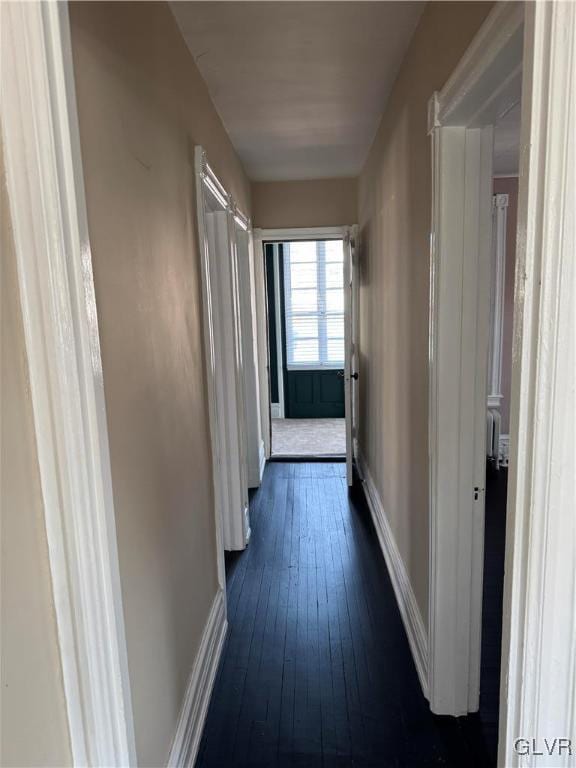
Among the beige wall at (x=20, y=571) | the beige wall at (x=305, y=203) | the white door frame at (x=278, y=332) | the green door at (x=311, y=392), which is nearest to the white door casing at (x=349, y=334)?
the beige wall at (x=305, y=203)

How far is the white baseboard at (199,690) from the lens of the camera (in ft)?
5.32

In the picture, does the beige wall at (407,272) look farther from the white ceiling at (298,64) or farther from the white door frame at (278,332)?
the white door frame at (278,332)

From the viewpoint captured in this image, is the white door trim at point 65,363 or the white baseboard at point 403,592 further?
the white baseboard at point 403,592

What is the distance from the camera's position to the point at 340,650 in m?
2.23

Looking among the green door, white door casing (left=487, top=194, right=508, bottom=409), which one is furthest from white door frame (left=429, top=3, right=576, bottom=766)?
the green door

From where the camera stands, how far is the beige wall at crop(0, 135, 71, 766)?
2.54 ft

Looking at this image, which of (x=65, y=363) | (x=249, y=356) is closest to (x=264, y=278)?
(x=249, y=356)

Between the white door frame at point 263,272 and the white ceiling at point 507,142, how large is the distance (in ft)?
4.00

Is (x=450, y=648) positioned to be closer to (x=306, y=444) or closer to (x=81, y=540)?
(x=81, y=540)

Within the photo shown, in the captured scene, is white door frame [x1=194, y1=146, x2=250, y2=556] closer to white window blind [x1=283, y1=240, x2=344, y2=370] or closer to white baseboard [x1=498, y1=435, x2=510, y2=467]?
white baseboard [x1=498, y1=435, x2=510, y2=467]

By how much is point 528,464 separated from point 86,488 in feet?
2.47

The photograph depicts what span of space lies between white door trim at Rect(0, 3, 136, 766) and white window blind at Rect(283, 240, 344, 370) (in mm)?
5639

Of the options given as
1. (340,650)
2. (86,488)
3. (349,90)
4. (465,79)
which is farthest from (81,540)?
(349,90)

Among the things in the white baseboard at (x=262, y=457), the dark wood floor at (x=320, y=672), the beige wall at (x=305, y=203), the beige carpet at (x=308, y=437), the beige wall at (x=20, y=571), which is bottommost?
the dark wood floor at (x=320, y=672)
